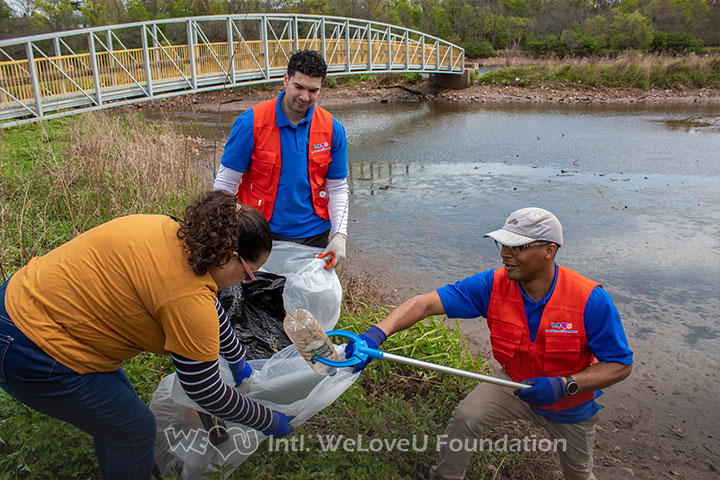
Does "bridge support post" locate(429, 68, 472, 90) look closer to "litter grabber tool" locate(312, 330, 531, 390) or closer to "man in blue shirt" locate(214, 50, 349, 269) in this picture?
"man in blue shirt" locate(214, 50, 349, 269)

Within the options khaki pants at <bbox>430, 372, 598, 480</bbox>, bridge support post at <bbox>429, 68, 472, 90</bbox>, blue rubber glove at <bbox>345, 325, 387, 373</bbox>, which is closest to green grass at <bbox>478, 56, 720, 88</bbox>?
bridge support post at <bbox>429, 68, 472, 90</bbox>

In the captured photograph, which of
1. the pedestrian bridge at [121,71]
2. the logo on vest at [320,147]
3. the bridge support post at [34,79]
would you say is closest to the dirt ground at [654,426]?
the logo on vest at [320,147]

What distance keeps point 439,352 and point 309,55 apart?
6.28ft

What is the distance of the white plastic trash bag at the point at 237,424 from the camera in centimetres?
206

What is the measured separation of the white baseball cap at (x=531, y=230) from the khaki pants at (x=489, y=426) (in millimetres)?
686

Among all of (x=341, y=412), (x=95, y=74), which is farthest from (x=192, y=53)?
(x=341, y=412)

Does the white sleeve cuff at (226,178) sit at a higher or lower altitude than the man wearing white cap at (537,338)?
higher

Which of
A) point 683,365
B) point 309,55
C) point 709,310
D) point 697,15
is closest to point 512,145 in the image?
point 709,310

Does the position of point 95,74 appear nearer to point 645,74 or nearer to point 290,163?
point 290,163

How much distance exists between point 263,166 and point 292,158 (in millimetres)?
166

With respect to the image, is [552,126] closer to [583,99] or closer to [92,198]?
[583,99]

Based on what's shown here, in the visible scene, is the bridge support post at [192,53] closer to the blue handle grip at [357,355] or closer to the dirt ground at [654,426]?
the dirt ground at [654,426]

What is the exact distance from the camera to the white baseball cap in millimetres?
2092

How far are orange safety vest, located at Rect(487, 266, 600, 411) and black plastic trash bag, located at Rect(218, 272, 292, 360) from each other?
3.82ft
